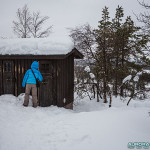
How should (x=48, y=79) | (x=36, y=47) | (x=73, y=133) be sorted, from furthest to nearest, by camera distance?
1. (x=48, y=79)
2. (x=36, y=47)
3. (x=73, y=133)

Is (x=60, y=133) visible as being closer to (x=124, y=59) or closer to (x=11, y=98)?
(x=11, y=98)

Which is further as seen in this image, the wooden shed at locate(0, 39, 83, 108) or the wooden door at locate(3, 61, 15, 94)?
the wooden door at locate(3, 61, 15, 94)

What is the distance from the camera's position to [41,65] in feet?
21.8

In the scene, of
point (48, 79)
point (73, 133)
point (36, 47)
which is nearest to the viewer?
point (73, 133)

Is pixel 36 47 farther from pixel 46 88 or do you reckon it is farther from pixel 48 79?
pixel 46 88

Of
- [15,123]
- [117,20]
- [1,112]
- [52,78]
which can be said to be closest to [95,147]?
[15,123]

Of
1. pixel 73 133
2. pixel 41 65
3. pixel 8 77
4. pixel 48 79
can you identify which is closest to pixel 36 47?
pixel 41 65

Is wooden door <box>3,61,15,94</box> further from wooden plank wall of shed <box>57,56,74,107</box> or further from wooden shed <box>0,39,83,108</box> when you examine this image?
wooden plank wall of shed <box>57,56,74,107</box>

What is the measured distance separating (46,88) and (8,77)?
7.88 ft

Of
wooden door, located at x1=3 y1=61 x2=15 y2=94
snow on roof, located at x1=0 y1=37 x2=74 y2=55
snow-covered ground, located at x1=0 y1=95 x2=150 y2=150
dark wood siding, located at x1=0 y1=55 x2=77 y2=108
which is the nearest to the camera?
snow-covered ground, located at x1=0 y1=95 x2=150 y2=150

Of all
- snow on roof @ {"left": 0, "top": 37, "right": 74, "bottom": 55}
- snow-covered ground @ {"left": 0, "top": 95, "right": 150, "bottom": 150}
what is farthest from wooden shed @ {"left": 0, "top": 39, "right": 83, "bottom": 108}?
snow-covered ground @ {"left": 0, "top": 95, "right": 150, "bottom": 150}

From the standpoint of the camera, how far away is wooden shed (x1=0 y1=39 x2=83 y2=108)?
6285 mm

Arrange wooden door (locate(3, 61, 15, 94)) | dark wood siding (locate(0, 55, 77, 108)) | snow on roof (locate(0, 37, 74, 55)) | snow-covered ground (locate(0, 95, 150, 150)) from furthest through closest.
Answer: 1. wooden door (locate(3, 61, 15, 94))
2. dark wood siding (locate(0, 55, 77, 108))
3. snow on roof (locate(0, 37, 74, 55))
4. snow-covered ground (locate(0, 95, 150, 150))

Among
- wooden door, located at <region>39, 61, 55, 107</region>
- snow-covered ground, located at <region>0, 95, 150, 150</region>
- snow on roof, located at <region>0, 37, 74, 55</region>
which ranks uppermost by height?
snow on roof, located at <region>0, 37, 74, 55</region>
